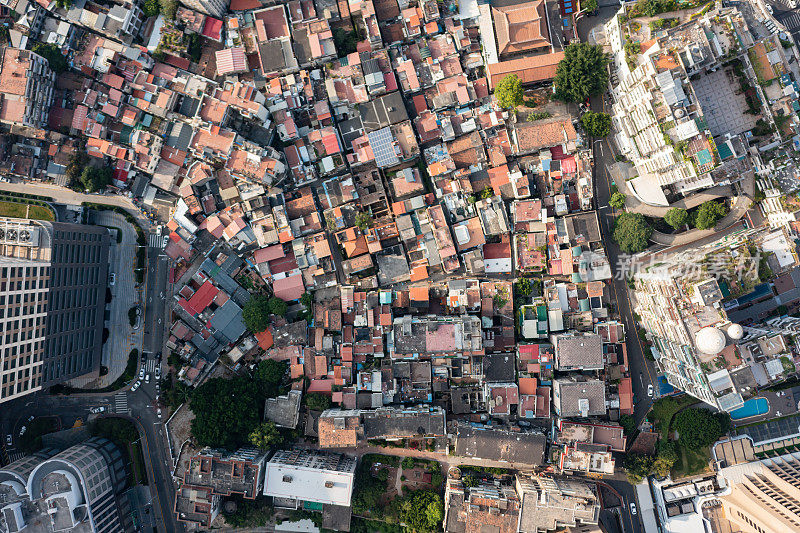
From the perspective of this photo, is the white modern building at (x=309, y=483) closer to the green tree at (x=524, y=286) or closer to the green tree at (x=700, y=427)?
the green tree at (x=524, y=286)

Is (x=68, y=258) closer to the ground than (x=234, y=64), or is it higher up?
closer to the ground

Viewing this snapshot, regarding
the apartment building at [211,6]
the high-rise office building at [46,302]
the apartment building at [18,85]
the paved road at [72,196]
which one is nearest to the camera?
the high-rise office building at [46,302]

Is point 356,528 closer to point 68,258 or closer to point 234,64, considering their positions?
point 68,258

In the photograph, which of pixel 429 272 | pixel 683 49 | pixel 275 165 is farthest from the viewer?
pixel 429 272

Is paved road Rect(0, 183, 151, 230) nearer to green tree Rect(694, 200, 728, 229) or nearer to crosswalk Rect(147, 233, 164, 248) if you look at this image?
crosswalk Rect(147, 233, 164, 248)

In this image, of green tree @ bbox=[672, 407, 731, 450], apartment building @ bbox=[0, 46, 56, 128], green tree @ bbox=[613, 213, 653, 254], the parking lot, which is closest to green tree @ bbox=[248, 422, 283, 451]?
the parking lot

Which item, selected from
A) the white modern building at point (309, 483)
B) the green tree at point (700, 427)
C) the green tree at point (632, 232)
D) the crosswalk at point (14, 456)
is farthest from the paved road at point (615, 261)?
the crosswalk at point (14, 456)

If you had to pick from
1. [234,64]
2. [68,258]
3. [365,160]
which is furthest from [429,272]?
[68,258]
